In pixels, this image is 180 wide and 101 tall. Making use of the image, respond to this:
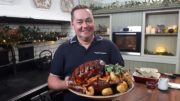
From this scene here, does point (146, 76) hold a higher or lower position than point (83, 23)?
lower

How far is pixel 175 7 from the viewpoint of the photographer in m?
3.46

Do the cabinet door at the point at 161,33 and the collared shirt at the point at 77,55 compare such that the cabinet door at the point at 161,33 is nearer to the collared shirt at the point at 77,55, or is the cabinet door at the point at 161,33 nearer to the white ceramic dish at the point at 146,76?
the white ceramic dish at the point at 146,76

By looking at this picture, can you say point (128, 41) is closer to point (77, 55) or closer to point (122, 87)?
point (77, 55)

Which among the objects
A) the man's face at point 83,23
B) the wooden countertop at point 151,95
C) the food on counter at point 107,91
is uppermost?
the man's face at point 83,23

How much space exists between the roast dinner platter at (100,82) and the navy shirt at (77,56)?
23 centimetres

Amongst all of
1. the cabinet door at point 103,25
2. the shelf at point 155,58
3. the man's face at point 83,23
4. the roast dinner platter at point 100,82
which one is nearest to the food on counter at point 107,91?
the roast dinner platter at point 100,82

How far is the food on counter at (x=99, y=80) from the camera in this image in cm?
96

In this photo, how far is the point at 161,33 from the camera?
12.4ft

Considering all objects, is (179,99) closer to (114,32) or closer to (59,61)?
(59,61)

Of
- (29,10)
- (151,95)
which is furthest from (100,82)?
(29,10)

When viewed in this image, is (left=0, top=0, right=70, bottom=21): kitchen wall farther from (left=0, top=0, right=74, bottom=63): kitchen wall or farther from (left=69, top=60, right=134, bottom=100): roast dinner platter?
(left=69, top=60, right=134, bottom=100): roast dinner platter

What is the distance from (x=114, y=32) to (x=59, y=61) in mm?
3079

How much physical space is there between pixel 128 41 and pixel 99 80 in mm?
3287

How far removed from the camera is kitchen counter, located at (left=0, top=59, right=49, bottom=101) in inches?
64.9
